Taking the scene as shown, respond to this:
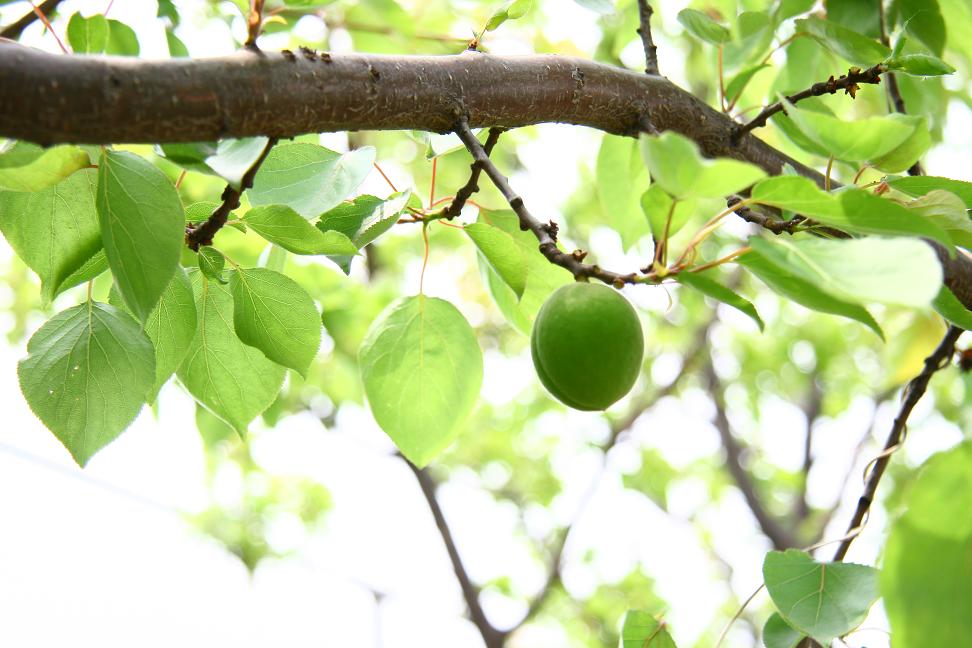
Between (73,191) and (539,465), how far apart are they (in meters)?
4.73

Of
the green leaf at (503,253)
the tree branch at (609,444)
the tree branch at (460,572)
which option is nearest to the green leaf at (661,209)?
the green leaf at (503,253)

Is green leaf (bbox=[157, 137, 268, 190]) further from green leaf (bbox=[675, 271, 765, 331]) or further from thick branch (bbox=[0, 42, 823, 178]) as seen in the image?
green leaf (bbox=[675, 271, 765, 331])

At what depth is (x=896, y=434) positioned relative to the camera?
1288 millimetres

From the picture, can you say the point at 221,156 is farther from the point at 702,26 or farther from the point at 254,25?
the point at 702,26

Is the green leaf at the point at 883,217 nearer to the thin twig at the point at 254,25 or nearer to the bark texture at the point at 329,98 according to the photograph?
the bark texture at the point at 329,98

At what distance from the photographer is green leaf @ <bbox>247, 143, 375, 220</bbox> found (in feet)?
2.97

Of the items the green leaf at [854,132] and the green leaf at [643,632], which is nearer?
the green leaf at [854,132]

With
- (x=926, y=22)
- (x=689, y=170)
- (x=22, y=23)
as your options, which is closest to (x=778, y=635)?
(x=689, y=170)

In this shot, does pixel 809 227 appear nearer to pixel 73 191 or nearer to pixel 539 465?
pixel 73 191

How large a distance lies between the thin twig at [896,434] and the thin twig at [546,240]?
1.66 ft

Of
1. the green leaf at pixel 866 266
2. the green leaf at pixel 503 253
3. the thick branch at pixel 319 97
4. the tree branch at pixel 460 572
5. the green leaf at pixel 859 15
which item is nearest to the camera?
the green leaf at pixel 866 266

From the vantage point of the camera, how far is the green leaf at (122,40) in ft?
4.57

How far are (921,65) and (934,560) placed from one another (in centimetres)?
62

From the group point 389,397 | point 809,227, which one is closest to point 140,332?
point 389,397
